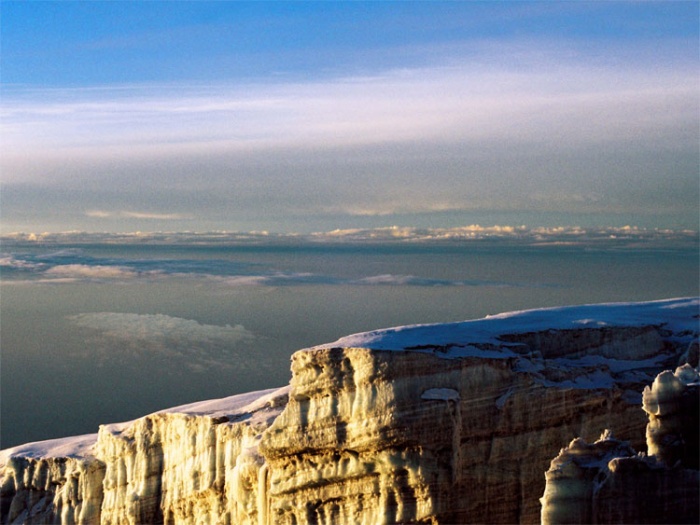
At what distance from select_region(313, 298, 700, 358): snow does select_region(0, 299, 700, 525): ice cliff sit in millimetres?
86

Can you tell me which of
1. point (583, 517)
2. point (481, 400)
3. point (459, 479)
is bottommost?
point (583, 517)

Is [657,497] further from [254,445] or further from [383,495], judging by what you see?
[254,445]

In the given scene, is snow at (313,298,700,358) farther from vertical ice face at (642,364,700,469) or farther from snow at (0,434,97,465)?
snow at (0,434,97,465)

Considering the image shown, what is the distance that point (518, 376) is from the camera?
1714 inches

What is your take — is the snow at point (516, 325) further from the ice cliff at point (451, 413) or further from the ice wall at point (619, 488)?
the ice wall at point (619, 488)

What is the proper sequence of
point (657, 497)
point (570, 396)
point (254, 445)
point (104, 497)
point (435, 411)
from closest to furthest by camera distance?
point (657, 497), point (435, 411), point (570, 396), point (254, 445), point (104, 497)

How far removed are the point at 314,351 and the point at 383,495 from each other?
233 inches

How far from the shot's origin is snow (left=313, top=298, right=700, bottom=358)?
43.0 meters

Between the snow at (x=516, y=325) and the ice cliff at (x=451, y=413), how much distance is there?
0.09 m

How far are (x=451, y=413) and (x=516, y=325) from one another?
22.1ft

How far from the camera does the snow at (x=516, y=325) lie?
4300cm

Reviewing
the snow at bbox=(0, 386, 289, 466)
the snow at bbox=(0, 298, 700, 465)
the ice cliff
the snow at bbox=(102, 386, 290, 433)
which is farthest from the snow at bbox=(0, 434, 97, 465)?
the ice cliff

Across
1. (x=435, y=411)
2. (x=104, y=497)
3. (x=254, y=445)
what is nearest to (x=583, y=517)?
(x=435, y=411)

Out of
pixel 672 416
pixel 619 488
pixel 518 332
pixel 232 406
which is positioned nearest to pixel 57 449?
pixel 232 406
